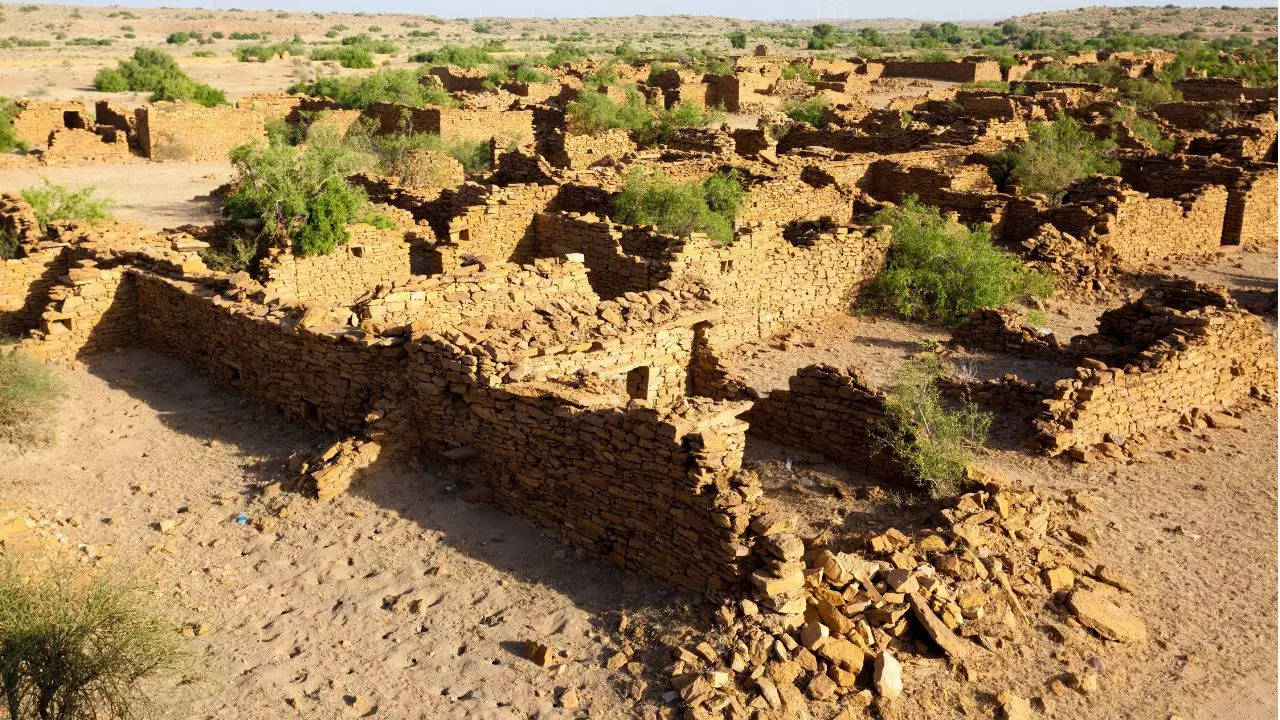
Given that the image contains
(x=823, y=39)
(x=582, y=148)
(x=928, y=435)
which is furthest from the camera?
(x=823, y=39)

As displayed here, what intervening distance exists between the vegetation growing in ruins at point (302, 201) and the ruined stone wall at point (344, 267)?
0.48ft

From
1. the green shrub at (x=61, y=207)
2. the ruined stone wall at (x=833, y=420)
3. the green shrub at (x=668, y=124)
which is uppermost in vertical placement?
the green shrub at (x=668, y=124)

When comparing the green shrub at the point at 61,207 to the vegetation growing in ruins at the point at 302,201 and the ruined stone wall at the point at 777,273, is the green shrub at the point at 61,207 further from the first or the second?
the ruined stone wall at the point at 777,273

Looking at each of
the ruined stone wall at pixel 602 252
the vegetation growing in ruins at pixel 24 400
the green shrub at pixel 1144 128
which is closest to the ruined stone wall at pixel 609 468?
the vegetation growing in ruins at pixel 24 400

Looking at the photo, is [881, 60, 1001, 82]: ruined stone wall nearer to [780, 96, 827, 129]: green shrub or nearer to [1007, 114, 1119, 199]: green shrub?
[780, 96, 827, 129]: green shrub

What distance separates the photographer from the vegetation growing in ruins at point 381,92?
96.2 ft

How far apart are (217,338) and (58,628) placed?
5.59m

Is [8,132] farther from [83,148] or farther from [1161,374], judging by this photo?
[1161,374]

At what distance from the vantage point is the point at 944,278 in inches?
575

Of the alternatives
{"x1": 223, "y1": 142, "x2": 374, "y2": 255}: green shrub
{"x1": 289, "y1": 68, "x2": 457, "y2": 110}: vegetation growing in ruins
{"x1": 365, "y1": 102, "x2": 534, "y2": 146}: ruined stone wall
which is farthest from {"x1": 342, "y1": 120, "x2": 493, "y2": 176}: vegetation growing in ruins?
{"x1": 289, "y1": 68, "x2": 457, "y2": 110}: vegetation growing in ruins

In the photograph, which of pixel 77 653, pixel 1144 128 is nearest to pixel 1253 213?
pixel 1144 128

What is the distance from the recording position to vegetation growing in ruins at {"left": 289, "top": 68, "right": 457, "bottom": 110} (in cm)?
2933

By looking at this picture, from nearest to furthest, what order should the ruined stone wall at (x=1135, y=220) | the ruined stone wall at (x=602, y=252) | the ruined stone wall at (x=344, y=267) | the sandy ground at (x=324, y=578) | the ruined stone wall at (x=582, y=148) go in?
the sandy ground at (x=324, y=578) → the ruined stone wall at (x=344, y=267) → the ruined stone wall at (x=602, y=252) → the ruined stone wall at (x=1135, y=220) → the ruined stone wall at (x=582, y=148)

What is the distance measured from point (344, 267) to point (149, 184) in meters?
10.6
